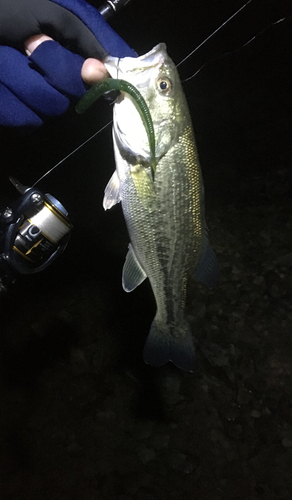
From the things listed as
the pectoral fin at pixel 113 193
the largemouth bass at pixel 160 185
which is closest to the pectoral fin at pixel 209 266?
the largemouth bass at pixel 160 185

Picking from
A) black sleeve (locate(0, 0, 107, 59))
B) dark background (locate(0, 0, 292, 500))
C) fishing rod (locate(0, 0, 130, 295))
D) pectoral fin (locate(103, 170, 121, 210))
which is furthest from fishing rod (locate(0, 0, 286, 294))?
dark background (locate(0, 0, 292, 500))

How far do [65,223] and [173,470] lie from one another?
1.80 metres

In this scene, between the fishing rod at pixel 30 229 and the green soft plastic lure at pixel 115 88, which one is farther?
the fishing rod at pixel 30 229

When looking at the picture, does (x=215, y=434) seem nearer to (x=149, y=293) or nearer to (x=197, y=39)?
(x=149, y=293)

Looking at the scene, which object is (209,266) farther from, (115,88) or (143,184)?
(115,88)

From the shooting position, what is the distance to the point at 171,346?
1231 mm

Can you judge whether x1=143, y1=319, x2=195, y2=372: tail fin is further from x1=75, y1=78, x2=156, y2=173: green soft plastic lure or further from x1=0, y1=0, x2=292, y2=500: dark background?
x1=0, y1=0, x2=292, y2=500: dark background

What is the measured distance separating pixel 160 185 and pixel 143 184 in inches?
2.3

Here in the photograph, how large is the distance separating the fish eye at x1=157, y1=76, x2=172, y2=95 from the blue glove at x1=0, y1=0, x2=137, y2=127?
228 mm

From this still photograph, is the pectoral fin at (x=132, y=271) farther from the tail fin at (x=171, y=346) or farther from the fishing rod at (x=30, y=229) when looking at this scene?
the fishing rod at (x=30, y=229)

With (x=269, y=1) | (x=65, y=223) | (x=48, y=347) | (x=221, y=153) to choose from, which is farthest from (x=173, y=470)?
(x=269, y=1)

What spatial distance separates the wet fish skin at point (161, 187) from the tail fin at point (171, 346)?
12 cm

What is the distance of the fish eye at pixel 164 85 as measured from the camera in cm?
91

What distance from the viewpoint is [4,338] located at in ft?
→ 6.68
